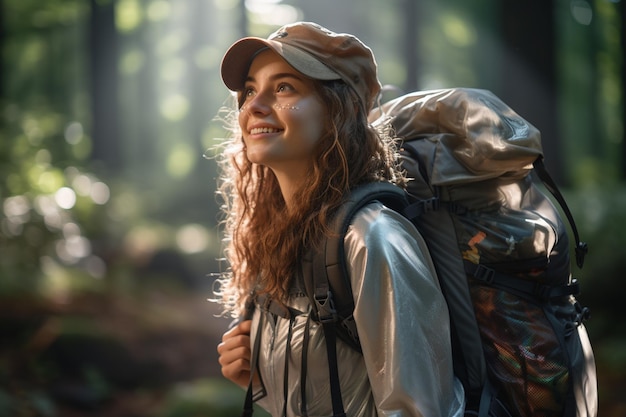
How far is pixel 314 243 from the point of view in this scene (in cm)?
226

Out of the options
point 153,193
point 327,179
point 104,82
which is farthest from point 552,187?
point 153,193

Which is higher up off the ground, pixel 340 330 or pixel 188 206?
pixel 340 330

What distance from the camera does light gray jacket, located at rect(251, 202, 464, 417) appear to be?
79.0 inches

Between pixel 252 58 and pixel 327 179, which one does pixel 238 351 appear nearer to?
pixel 327 179

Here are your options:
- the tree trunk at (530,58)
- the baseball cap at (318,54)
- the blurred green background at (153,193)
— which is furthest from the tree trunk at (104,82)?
the baseball cap at (318,54)

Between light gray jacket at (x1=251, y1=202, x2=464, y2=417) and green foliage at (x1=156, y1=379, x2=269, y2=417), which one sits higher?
light gray jacket at (x1=251, y1=202, x2=464, y2=417)

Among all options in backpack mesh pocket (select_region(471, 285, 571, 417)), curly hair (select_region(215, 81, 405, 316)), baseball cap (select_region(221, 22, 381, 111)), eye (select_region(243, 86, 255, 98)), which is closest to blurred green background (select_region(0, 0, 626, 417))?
eye (select_region(243, 86, 255, 98))

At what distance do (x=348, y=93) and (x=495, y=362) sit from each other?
1071 mm

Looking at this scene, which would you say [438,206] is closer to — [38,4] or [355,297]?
[355,297]

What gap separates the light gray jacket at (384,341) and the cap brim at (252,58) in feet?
1.67

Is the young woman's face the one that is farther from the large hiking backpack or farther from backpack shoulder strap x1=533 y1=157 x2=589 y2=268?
backpack shoulder strap x1=533 y1=157 x2=589 y2=268

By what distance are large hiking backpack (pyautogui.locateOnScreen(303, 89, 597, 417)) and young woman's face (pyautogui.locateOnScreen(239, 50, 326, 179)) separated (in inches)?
11.1

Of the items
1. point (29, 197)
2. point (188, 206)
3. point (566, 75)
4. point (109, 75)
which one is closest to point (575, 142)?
point (566, 75)

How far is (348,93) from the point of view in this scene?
8.05ft
